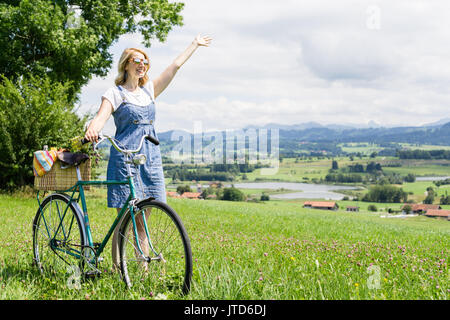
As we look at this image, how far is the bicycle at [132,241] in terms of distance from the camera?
3543 mm

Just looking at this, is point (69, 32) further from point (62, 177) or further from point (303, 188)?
point (303, 188)

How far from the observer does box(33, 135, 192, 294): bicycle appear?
354 cm

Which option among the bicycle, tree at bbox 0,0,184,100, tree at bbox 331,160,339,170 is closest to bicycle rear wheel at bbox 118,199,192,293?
the bicycle

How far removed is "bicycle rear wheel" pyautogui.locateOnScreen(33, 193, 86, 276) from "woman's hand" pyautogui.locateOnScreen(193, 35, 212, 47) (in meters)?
2.34

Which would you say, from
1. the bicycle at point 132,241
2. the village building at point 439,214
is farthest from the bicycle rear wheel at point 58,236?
the village building at point 439,214

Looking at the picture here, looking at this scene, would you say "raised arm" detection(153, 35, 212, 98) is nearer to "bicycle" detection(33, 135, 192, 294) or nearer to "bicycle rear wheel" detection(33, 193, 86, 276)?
"bicycle" detection(33, 135, 192, 294)

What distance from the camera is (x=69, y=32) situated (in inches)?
659

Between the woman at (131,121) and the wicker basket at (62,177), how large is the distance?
0.88 feet

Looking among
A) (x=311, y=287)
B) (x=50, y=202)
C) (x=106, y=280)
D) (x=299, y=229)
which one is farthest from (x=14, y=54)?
(x=311, y=287)

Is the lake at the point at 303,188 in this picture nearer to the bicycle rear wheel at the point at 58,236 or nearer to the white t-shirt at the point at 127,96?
the bicycle rear wheel at the point at 58,236

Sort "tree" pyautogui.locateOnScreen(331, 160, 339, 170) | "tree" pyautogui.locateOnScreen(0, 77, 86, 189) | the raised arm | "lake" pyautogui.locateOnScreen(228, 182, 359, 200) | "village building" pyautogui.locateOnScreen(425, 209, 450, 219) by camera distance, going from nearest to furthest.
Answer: the raised arm
"tree" pyautogui.locateOnScreen(0, 77, 86, 189)
"village building" pyautogui.locateOnScreen(425, 209, 450, 219)
"lake" pyautogui.locateOnScreen(228, 182, 359, 200)
"tree" pyautogui.locateOnScreen(331, 160, 339, 170)

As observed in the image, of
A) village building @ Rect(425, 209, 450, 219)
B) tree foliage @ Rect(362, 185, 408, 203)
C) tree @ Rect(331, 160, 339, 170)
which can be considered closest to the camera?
village building @ Rect(425, 209, 450, 219)

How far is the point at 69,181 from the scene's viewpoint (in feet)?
14.2

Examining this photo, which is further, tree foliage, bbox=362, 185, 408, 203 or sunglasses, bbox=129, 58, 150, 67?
tree foliage, bbox=362, 185, 408, 203
